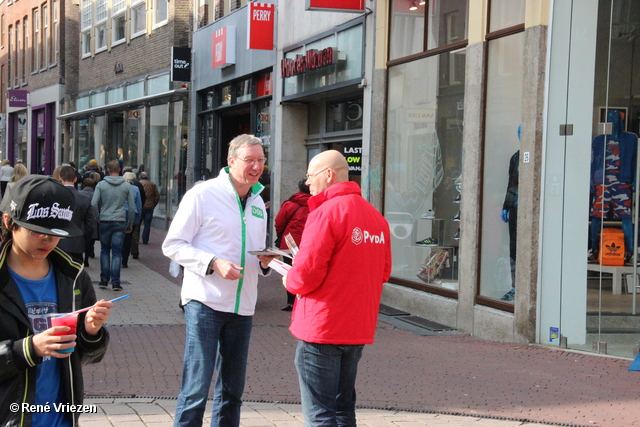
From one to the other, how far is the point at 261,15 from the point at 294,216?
7.32 metres

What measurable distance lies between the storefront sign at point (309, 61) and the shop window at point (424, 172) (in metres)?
1.95

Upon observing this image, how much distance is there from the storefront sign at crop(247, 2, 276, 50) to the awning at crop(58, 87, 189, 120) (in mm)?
6322

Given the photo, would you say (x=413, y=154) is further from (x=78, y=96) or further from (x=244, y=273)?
(x=78, y=96)

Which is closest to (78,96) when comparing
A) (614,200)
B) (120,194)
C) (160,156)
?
(160,156)

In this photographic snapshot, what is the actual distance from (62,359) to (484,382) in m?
4.88

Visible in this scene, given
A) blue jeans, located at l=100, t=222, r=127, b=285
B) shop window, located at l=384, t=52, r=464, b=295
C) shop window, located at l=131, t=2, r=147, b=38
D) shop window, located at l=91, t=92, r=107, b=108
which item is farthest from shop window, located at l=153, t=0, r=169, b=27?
shop window, located at l=384, t=52, r=464, b=295

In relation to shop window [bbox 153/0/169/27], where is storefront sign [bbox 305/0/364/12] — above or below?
below

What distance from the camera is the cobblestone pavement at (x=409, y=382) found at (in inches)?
229

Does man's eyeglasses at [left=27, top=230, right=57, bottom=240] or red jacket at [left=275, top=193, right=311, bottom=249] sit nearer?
man's eyeglasses at [left=27, top=230, right=57, bottom=240]

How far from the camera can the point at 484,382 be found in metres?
6.94

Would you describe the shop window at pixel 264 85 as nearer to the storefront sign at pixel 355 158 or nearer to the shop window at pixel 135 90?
the storefront sign at pixel 355 158

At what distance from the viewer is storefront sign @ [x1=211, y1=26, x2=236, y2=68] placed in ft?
61.2

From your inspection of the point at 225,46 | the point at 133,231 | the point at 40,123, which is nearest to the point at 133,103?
the point at 225,46

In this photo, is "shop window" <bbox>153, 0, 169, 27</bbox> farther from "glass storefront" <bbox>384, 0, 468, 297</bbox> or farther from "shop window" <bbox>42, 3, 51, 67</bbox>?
"glass storefront" <bbox>384, 0, 468, 297</bbox>
